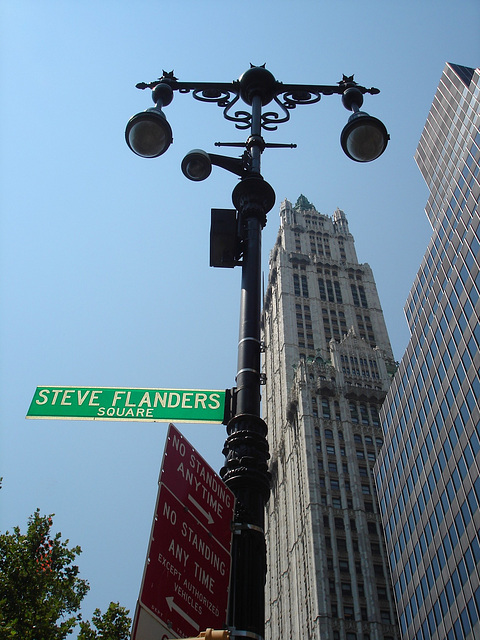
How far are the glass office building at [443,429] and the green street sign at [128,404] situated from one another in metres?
40.4

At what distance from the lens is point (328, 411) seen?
87125mm

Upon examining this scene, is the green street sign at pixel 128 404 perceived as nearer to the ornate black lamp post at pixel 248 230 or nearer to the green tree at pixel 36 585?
the ornate black lamp post at pixel 248 230

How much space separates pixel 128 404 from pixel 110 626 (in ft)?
60.2

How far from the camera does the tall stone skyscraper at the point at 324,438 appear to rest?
67.7m

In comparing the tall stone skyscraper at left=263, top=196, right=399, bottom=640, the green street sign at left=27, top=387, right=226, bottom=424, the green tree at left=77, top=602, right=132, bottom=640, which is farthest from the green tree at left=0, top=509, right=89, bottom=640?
the tall stone skyscraper at left=263, top=196, right=399, bottom=640

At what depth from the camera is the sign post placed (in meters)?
4.82

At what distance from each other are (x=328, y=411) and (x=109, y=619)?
67.4 meters

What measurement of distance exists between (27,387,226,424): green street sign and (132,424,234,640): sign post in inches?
33.4

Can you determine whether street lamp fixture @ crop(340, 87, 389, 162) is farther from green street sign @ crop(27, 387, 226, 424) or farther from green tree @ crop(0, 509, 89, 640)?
green tree @ crop(0, 509, 89, 640)

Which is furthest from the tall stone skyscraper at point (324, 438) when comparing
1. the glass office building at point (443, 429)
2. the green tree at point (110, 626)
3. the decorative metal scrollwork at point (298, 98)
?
the decorative metal scrollwork at point (298, 98)

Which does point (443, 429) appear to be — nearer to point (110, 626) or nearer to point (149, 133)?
point (110, 626)

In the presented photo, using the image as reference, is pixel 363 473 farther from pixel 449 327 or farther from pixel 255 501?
pixel 255 501

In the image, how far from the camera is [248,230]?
7.89 metres

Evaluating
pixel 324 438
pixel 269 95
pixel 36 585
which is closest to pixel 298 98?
pixel 269 95
